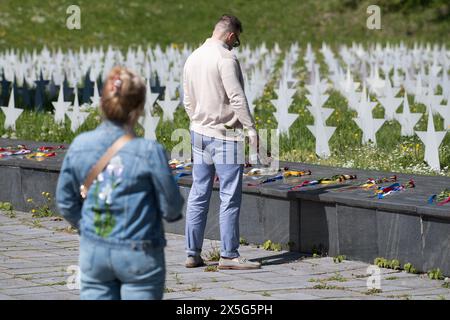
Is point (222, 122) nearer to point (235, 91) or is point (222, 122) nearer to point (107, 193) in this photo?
point (235, 91)

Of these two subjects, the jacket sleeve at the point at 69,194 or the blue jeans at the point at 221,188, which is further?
the blue jeans at the point at 221,188

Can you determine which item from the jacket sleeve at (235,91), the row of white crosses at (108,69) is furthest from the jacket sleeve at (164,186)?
the row of white crosses at (108,69)

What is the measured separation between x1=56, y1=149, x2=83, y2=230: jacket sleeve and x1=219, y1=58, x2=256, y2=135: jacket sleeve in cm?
305

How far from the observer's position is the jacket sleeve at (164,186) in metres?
5.14

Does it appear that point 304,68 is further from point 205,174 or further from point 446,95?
point 205,174

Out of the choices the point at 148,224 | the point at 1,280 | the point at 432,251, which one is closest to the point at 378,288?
the point at 432,251

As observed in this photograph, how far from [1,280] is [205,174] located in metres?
1.56

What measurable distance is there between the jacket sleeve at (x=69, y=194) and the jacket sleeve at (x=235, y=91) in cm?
305

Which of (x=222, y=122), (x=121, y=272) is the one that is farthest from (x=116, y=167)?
(x=222, y=122)

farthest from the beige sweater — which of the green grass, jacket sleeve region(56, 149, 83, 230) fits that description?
the green grass

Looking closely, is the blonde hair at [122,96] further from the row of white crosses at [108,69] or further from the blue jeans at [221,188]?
the row of white crosses at [108,69]

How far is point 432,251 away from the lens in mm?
8172

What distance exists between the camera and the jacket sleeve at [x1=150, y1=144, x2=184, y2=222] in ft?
16.9

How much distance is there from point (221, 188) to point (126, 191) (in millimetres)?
3409
